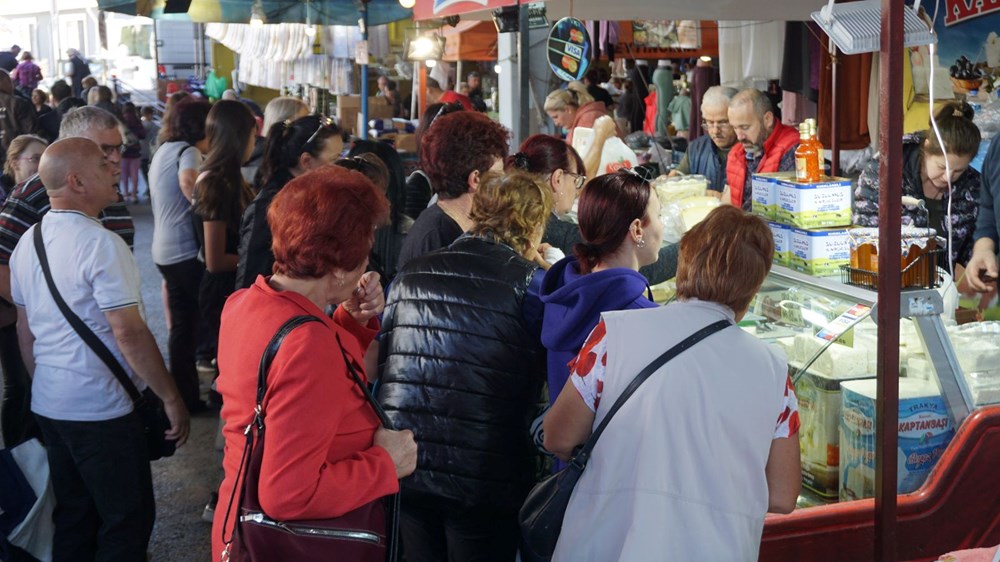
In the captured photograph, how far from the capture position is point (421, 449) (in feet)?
9.38

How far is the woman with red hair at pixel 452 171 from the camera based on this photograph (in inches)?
139

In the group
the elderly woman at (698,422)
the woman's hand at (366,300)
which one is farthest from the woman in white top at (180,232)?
the elderly woman at (698,422)

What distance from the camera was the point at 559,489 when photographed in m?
2.38

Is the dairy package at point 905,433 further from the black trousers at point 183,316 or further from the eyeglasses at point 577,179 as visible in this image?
the black trousers at point 183,316

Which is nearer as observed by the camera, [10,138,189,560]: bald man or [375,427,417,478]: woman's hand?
[375,427,417,478]: woman's hand

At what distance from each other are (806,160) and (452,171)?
4.07ft

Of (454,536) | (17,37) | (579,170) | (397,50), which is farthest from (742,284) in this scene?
(17,37)

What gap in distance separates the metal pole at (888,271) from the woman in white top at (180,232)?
460 centimetres

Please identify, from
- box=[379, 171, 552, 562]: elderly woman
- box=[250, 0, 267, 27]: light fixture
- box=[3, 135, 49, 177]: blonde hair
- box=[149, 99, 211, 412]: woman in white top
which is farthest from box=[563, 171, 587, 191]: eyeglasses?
box=[250, 0, 267, 27]: light fixture

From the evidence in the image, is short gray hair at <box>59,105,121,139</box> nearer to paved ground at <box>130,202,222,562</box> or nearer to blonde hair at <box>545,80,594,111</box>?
paved ground at <box>130,202,222,562</box>

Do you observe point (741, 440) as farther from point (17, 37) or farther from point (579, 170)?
point (17, 37)

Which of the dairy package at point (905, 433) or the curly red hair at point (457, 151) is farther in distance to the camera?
the curly red hair at point (457, 151)

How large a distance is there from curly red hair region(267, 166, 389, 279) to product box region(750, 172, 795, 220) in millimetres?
1563

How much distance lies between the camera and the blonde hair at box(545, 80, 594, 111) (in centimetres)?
811
